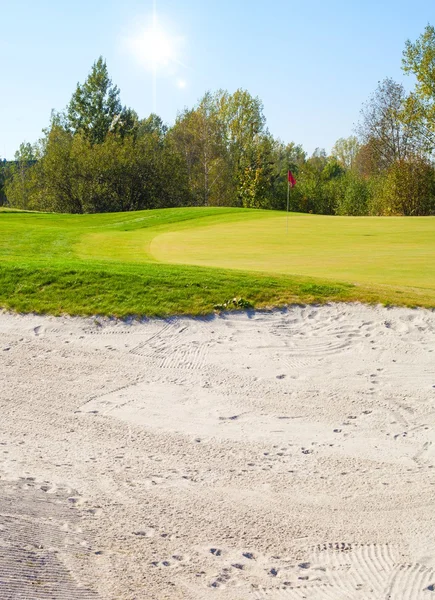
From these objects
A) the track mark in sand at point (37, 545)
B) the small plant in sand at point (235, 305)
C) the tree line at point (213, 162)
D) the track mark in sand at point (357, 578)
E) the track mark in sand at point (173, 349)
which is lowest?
the track mark in sand at point (357, 578)

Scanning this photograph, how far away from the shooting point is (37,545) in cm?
435

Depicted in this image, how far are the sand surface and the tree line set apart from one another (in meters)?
38.8

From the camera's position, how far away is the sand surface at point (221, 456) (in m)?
4.24

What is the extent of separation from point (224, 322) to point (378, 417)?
350cm

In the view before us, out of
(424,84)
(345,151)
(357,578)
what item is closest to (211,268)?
(357,578)

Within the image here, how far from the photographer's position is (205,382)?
7992mm

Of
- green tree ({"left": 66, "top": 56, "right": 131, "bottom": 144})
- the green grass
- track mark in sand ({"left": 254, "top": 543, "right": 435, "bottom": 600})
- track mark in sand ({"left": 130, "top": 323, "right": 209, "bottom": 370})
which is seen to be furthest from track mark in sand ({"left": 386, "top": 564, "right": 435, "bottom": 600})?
green tree ({"left": 66, "top": 56, "right": 131, "bottom": 144})

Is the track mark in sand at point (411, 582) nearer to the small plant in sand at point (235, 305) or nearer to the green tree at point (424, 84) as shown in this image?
the small plant in sand at point (235, 305)

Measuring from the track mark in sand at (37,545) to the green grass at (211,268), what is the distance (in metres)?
5.29

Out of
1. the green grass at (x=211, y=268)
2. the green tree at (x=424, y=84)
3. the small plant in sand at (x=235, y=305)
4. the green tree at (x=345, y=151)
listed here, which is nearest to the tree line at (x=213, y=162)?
the green tree at (x=424, y=84)

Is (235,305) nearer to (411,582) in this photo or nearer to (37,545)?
(37,545)

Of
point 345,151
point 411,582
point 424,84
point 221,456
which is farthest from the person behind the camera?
point 345,151

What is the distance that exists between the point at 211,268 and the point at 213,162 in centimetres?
4881

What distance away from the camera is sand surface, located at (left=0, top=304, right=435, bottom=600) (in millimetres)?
4242
